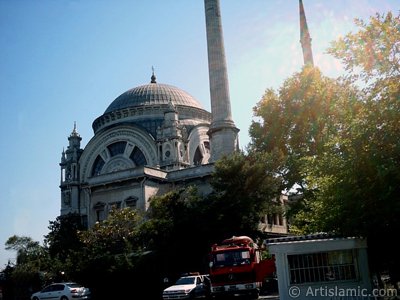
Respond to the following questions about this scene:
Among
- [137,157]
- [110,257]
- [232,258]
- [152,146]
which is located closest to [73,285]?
[110,257]

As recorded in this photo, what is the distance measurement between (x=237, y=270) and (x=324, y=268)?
481cm

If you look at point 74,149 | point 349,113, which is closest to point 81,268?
point 349,113

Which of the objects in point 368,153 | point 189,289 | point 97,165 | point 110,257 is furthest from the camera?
point 97,165

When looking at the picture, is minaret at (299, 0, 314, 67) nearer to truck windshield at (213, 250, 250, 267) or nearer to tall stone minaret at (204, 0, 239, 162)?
tall stone minaret at (204, 0, 239, 162)

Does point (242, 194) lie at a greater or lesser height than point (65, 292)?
greater

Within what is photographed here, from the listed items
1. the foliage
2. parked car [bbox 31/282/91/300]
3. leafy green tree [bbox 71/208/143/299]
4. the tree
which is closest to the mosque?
the foliage

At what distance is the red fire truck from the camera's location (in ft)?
56.7

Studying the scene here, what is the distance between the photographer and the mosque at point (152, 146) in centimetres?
3394

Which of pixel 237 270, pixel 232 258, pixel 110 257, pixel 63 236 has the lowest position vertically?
pixel 237 270

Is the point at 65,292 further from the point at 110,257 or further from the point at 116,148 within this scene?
the point at 116,148

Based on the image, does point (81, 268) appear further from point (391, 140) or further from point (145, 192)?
point (391, 140)

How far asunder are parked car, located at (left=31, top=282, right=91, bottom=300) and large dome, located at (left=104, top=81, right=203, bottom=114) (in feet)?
101

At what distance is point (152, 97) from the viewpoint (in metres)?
53.8

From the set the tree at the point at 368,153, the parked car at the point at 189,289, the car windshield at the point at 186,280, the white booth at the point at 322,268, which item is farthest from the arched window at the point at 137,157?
the white booth at the point at 322,268
